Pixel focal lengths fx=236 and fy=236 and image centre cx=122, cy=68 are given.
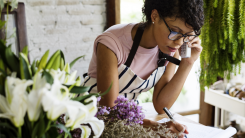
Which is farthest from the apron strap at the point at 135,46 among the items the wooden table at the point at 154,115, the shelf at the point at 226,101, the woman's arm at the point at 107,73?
the shelf at the point at 226,101

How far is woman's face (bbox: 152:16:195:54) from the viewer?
1103mm

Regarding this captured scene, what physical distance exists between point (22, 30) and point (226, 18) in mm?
1654

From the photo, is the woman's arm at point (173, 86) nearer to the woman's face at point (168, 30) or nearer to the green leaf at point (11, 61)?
the woman's face at point (168, 30)

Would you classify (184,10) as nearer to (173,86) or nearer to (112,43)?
(112,43)

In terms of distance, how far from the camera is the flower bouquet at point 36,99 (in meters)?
0.41

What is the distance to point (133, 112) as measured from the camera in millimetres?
650

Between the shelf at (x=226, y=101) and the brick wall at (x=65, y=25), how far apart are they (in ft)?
4.40

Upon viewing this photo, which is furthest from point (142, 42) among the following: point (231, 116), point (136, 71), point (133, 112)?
point (231, 116)

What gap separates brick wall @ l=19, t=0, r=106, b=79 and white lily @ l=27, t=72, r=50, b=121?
164cm

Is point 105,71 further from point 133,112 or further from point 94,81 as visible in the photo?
point 133,112

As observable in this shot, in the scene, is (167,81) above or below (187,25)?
below

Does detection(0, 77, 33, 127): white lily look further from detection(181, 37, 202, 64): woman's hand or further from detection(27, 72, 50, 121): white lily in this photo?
detection(181, 37, 202, 64): woman's hand

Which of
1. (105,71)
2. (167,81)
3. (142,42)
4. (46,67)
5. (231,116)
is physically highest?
(46,67)

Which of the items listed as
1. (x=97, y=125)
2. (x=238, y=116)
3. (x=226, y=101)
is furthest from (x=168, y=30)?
(x=238, y=116)
